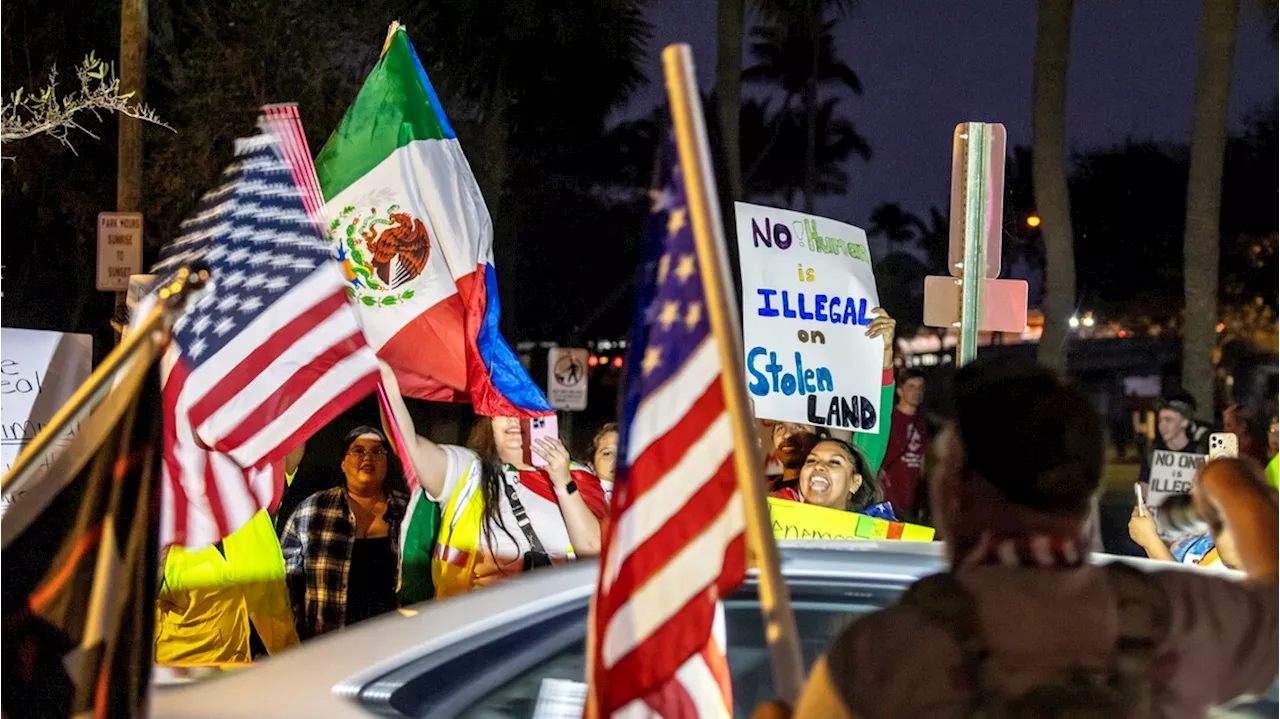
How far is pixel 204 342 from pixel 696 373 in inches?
69.4

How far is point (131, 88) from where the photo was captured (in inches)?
532

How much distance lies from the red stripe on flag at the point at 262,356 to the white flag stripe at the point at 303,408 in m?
0.13

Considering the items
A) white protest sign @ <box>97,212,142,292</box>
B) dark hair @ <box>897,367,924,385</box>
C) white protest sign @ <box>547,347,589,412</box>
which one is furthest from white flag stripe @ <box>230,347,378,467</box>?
white protest sign @ <box>547,347,589,412</box>

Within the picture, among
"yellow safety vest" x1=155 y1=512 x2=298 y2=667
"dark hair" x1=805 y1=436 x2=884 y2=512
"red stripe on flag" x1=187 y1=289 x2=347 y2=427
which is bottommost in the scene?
"yellow safety vest" x1=155 y1=512 x2=298 y2=667

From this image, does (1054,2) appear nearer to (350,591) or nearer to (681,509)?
(350,591)

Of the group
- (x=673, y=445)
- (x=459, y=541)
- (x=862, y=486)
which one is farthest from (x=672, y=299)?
(x=862, y=486)

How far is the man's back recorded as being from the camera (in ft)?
6.64

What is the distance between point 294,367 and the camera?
414 centimetres

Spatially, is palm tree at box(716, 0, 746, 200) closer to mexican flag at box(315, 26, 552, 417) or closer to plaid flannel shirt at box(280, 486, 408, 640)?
mexican flag at box(315, 26, 552, 417)

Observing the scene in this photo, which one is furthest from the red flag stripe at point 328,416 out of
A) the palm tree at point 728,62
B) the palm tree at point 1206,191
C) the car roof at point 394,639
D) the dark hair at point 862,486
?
the palm tree at point 728,62

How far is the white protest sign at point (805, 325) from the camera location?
7250 mm

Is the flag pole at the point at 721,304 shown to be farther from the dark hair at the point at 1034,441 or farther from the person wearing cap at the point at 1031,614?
the dark hair at the point at 1034,441

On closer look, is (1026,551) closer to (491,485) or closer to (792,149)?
(491,485)

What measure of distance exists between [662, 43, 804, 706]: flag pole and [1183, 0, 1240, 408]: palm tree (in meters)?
15.8
